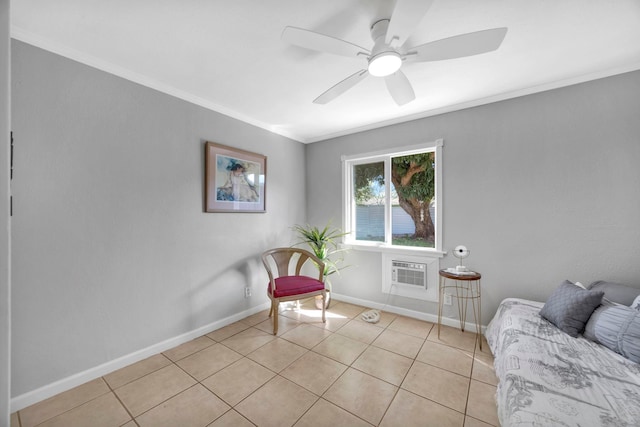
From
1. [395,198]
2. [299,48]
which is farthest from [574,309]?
[299,48]

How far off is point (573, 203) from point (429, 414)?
2.19 m

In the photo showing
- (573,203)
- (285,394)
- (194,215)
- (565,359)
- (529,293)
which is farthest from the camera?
(194,215)

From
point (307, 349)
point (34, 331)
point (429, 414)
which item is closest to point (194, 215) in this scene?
point (34, 331)

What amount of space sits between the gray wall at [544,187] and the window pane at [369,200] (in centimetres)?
67

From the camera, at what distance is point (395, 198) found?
3281mm

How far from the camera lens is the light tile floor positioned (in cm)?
155

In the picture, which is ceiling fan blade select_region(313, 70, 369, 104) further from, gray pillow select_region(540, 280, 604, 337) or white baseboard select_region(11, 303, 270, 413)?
white baseboard select_region(11, 303, 270, 413)

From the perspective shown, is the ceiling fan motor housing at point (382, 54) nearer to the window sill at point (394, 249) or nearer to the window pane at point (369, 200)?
the window pane at point (369, 200)

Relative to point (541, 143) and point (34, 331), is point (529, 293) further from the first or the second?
point (34, 331)

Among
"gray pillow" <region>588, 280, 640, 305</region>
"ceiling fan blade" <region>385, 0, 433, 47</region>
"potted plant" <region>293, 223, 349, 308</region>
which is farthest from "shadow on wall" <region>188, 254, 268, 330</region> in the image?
"gray pillow" <region>588, 280, 640, 305</region>

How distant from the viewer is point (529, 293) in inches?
94.3

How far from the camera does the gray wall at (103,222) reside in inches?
65.2

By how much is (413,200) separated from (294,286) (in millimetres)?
1825

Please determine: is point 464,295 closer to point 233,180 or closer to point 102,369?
point 233,180
